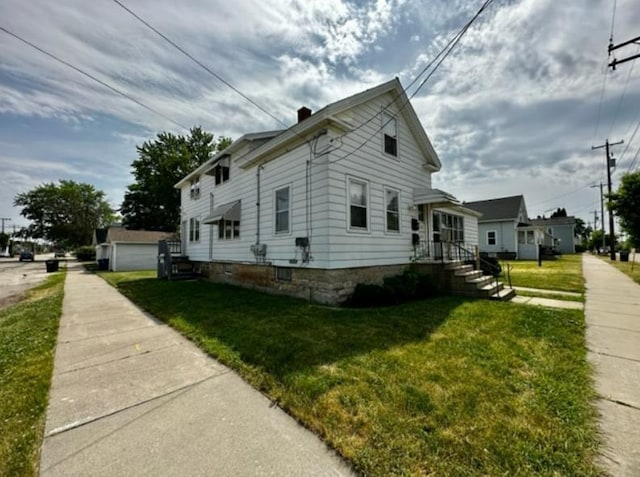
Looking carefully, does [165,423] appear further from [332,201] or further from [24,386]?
[332,201]

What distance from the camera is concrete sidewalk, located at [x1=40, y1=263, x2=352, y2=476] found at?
203cm

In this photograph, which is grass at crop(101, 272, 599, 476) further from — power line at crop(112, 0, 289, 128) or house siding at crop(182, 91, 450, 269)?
power line at crop(112, 0, 289, 128)

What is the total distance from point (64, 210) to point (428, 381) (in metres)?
59.9

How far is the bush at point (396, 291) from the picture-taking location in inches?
289

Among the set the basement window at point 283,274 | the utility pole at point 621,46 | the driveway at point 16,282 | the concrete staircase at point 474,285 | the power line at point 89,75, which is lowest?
the driveway at point 16,282

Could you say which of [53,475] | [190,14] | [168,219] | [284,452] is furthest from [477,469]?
[168,219]

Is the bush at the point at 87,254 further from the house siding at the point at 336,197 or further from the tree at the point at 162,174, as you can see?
the house siding at the point at 336,197

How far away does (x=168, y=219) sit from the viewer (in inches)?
1310

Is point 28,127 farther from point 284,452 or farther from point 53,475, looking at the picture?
point 284,452

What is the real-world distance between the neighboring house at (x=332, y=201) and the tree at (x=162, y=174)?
22.5m

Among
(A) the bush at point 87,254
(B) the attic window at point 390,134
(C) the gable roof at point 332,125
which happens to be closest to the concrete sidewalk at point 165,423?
(C) the gable roof at point 332,125

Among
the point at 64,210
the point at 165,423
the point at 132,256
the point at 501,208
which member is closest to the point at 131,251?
the point at 132,256

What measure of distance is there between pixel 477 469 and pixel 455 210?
1275cm

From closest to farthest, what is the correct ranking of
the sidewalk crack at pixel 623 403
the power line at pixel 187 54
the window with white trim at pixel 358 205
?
the sidewalk crack at pixel 623 403, the power line at pixel 187 54, the window with white trim at pixel 358 205
